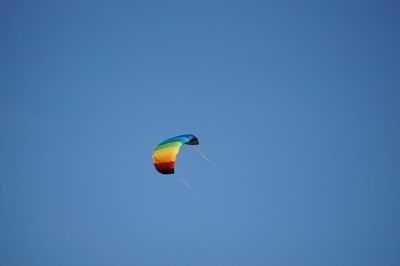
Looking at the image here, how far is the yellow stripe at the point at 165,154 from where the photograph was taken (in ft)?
135

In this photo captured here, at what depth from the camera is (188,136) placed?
43.2m

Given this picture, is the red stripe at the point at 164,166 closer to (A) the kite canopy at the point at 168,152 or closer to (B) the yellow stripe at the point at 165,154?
(A) the kite canopy at the point at 168,152

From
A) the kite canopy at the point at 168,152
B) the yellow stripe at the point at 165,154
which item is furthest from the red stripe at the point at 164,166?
the yellow stripe at the point at 165,154

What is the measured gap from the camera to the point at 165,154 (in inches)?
1638

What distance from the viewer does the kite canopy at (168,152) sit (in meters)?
41.2

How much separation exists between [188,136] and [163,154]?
7.79 ft

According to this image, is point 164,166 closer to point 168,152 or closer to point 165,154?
point 165,154

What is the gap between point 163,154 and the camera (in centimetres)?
4181

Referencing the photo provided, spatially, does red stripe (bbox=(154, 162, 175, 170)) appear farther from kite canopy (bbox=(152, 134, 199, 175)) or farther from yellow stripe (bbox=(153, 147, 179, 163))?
yellow stripe (bbox=(153, 147, 179, 163))

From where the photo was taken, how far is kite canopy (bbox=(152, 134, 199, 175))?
41.2 meters

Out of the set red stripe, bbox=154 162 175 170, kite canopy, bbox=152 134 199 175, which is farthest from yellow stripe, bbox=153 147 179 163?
red stripe, bbox=154 162 175 170

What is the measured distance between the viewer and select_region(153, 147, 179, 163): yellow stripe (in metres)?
41.1

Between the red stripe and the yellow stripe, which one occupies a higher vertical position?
the yellow stripe

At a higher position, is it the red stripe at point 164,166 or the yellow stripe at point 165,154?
the yellow stripe at point 165,154
